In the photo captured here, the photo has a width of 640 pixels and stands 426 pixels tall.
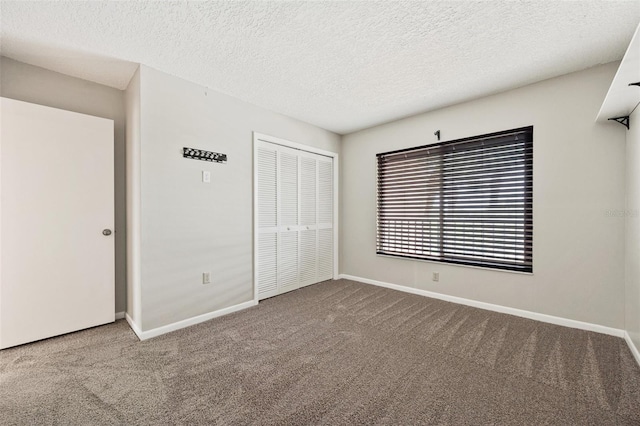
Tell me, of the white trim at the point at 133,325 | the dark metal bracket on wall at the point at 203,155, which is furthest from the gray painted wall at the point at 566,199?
the white trim at the point at 133,325

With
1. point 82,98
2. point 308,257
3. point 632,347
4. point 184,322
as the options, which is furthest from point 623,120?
point 82,98

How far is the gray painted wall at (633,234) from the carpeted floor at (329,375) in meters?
0.28

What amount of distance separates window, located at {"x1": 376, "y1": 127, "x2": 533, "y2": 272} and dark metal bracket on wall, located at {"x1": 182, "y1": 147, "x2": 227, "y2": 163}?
2.38 metres

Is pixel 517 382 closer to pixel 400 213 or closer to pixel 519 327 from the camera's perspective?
pixel 519 327

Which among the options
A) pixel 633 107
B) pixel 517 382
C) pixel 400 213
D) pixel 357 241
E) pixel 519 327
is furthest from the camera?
pixel 357 241

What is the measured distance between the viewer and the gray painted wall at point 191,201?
2.54 m

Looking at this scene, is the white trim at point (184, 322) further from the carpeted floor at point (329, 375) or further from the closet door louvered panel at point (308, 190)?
the closet door louvered panel at point (308, 190)

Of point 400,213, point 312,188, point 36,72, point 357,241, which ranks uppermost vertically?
point 36,72

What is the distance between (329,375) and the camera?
6.29 ft

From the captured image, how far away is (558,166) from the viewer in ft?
8.89

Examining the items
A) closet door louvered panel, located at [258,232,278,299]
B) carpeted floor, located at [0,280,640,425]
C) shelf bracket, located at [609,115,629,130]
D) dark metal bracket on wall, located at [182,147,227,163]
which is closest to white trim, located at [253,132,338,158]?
dark metal bracket on wall, located at [182,147,227,163]

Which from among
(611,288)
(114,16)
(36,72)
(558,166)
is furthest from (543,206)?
(36,72)

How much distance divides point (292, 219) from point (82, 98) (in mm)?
2661

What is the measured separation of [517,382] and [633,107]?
229 cm
